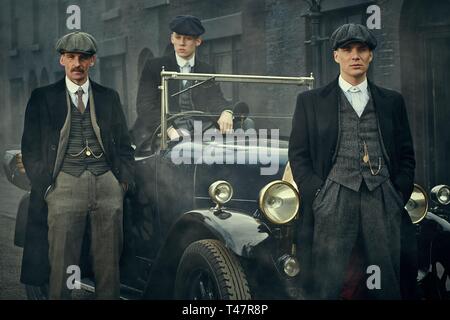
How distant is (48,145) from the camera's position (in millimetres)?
4523

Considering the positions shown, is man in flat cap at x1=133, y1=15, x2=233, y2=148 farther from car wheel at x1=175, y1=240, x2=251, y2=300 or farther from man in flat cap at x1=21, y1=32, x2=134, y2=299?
car wheel at x1=175, y1=240, x2=251, y2=300

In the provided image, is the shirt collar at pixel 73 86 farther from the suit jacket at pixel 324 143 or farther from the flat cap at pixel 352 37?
the flat cap at pixel 352 37

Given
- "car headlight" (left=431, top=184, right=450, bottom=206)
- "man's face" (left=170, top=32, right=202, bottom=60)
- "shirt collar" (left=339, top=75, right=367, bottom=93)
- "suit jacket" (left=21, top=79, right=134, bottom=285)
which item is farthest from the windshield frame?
"shirt collar" (left=339, top=75, right=367, bottom=93)

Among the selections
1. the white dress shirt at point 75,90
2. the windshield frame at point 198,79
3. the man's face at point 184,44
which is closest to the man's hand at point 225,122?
the windshield frame at point 198,79

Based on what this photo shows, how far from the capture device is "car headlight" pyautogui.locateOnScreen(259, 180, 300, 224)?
396 centimetres

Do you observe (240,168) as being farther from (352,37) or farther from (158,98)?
(352,37)

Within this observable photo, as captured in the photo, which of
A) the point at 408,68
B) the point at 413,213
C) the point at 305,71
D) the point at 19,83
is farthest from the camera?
the point at 19,83

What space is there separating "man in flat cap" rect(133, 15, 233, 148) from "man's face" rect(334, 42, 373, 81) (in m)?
1.37

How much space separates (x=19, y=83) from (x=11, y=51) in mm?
546

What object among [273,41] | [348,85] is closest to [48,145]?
[348,85]

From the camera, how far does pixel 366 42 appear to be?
384 cm

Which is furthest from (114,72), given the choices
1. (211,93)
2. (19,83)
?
(211,93)
